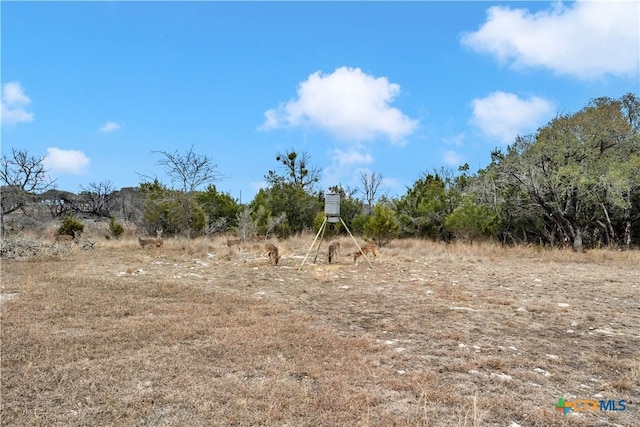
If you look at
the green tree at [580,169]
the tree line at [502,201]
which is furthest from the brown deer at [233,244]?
the green tree at [580,169]

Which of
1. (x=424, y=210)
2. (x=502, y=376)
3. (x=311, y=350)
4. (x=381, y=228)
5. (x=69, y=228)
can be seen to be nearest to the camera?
(x=502, y=376)

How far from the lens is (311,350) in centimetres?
402

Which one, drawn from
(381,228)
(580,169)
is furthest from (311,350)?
(580,169)

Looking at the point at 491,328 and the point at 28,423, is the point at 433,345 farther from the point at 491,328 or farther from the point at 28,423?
the point at 28,423

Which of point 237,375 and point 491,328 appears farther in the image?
point 491,328

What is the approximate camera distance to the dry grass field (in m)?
2.82

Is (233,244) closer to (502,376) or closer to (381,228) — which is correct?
(381,228)

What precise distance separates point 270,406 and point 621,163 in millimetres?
15812

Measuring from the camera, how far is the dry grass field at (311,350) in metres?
2.82

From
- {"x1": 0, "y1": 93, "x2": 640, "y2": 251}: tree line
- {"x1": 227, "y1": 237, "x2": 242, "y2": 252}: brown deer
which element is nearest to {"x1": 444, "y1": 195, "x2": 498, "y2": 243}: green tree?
{"x1": 0, "y1": 93, "x2": 640, "y2": 251}: tree line

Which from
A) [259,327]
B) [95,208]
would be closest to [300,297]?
[259,327]

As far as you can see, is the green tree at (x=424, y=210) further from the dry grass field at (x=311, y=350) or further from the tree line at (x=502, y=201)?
the dry grass field at (x=311, y=350)

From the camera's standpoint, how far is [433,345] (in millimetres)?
4223

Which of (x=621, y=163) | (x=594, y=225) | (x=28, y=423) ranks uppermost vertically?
(x=621, y=163)
